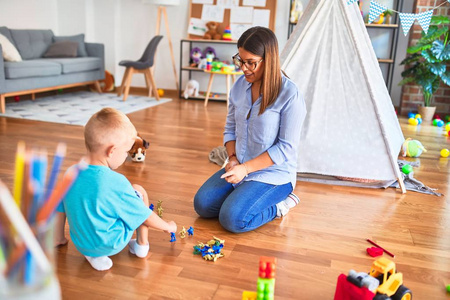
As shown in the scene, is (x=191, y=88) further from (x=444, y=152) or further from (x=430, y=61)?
(x=444, y=152)

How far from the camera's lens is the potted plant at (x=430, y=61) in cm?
456

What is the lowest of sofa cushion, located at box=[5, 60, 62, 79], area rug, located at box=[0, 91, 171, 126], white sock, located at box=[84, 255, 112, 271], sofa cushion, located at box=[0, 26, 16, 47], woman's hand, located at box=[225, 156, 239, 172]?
area rug, located at box=[0, 91, 171, 126]

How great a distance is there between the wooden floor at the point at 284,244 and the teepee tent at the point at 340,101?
141 millimetres

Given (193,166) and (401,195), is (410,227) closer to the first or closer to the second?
(401,195)

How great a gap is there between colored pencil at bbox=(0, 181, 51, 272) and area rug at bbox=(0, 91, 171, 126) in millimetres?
3497

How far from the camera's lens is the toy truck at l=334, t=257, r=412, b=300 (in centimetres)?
124

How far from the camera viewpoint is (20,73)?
455 centimetres

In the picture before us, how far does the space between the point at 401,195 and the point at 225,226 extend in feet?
3.83

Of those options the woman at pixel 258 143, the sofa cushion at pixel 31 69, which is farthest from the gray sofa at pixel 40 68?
the woman at pixel 258 143

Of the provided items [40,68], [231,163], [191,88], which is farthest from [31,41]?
[231,163]

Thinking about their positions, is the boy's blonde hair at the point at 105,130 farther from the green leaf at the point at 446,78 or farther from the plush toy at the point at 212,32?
the plush toy at the point at 212,32

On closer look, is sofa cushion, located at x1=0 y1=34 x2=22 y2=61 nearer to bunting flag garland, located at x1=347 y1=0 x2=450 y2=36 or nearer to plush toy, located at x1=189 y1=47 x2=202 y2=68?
plush toy, located at x1=189 y1=47 x2=202 y2=68

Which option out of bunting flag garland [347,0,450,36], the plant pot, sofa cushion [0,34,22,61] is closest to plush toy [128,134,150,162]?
bunting flag garland [347,0,450,36]

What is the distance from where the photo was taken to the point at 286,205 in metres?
2.08
